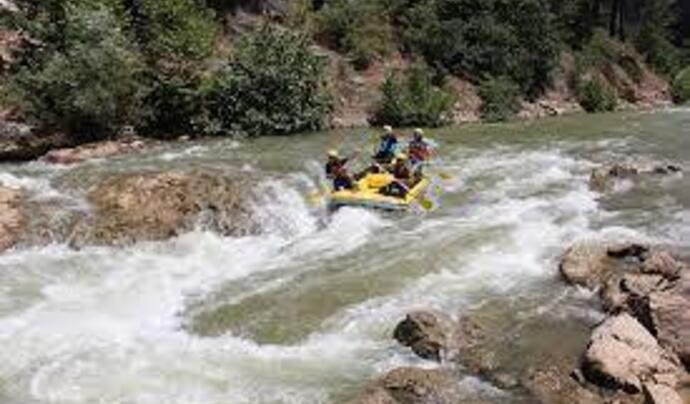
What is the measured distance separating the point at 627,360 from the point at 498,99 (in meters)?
22.2

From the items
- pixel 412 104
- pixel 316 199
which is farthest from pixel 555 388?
pixel 412 104

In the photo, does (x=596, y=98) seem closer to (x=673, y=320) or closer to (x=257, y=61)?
(x=257, y=61)

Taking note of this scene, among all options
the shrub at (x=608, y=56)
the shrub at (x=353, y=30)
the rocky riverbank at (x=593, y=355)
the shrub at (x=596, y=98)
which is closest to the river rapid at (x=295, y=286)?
the rocky riverbank at (x=593, y=355)

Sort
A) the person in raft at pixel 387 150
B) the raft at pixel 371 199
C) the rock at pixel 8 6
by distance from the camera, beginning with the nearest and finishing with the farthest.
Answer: the raft at pixel 371 199 < the person in raft at pixel 387 150 < the rock at pixel 8 6

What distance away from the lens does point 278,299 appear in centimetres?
1332

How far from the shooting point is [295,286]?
13.8 m

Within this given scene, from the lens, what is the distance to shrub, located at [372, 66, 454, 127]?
27.9 m

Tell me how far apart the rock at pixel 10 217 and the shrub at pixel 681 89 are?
32.0 m

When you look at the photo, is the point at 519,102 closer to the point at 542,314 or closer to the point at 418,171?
the point at 418,171

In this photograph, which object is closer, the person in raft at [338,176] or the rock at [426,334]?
the rock at [426,334]

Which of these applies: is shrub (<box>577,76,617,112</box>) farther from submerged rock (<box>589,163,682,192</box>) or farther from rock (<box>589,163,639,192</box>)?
rock (<box>589,163,639,192</box>)

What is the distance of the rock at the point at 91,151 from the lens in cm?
2060

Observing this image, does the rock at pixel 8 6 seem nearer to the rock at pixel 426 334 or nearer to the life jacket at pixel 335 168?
the life jacket at pixel 335 168

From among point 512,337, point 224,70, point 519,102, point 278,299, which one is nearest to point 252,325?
point 278,299
